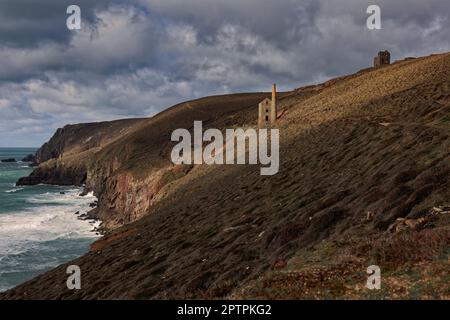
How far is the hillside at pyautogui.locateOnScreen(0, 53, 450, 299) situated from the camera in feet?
40.6

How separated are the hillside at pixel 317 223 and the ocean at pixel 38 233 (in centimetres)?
1423

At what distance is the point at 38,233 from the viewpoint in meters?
65.3

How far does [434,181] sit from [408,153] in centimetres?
648

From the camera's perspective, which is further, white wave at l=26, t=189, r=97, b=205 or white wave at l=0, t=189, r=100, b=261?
white wave at l=26, t=189, r=97, b=205

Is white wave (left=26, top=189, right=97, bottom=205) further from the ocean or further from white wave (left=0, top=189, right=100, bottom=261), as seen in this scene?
white wave (left=0, top=189, right=100, bottom=261)

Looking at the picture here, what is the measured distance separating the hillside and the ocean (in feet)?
46.7

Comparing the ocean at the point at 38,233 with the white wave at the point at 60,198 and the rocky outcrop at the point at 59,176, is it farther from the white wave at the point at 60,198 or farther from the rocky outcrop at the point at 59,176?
the rocky outcrop at the point at 59,176

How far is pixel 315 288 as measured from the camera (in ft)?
36.6

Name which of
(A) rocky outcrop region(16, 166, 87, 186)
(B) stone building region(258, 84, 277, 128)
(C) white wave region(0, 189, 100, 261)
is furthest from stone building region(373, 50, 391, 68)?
(A) rocky outcrop region(16, 166, 87, 186)

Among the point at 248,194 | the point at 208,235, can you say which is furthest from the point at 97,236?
the point at 208,235

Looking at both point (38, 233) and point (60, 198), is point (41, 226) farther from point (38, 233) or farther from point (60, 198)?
point (60, 198)

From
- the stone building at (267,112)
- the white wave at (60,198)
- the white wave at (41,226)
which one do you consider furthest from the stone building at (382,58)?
the white wave at (60,198)

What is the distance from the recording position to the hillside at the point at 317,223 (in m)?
12.4

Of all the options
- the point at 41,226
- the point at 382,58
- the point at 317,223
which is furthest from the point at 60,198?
the point at 317,223
